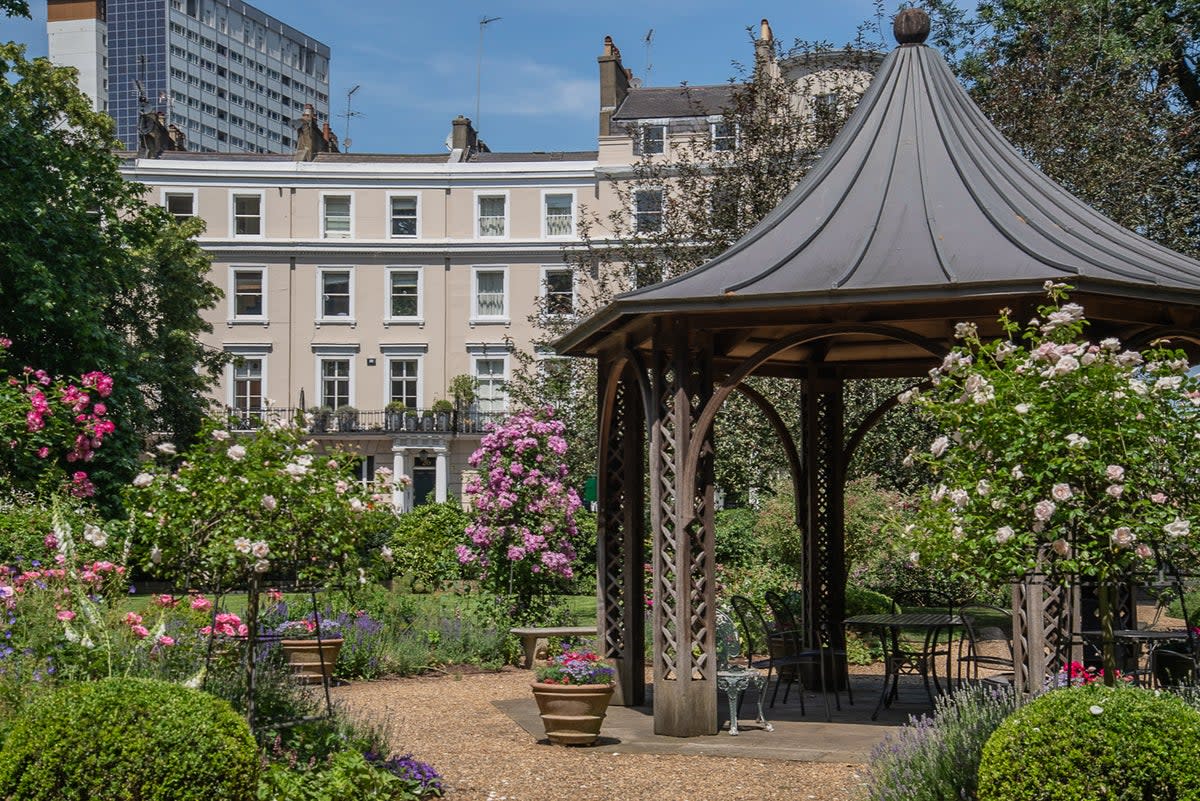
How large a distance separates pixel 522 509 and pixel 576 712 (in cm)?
690

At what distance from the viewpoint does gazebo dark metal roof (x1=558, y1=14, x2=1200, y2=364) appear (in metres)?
9.61

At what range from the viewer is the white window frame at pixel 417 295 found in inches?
2048

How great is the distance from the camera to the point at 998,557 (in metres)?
6.93

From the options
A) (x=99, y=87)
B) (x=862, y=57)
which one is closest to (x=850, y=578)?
(x=862, y=57)

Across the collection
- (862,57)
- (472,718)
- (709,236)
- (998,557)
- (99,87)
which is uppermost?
(99,87)

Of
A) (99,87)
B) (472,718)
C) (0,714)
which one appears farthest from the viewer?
(99,87)

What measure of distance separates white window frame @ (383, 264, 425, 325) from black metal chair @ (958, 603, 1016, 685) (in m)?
31.8

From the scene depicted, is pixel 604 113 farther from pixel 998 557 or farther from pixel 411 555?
pixel 998 557

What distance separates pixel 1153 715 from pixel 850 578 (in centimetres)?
1505

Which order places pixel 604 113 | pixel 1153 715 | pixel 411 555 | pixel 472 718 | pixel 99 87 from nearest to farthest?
pixel 1153 715 < pixel 472 718 < pixel 411 555 < pixel 604 113 < pixel 99 87

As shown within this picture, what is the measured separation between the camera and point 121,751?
6.33 metres

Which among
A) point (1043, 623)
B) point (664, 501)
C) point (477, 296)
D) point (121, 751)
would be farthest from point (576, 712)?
point (477, 296)

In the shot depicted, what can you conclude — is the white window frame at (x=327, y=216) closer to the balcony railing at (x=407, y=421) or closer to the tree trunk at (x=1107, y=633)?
the balcony railing at (x=407, y=421)

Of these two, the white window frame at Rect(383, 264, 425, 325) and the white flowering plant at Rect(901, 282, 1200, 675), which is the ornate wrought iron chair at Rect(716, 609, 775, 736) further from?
→ the white window frame at Rect(383, 264, 425, 325)
